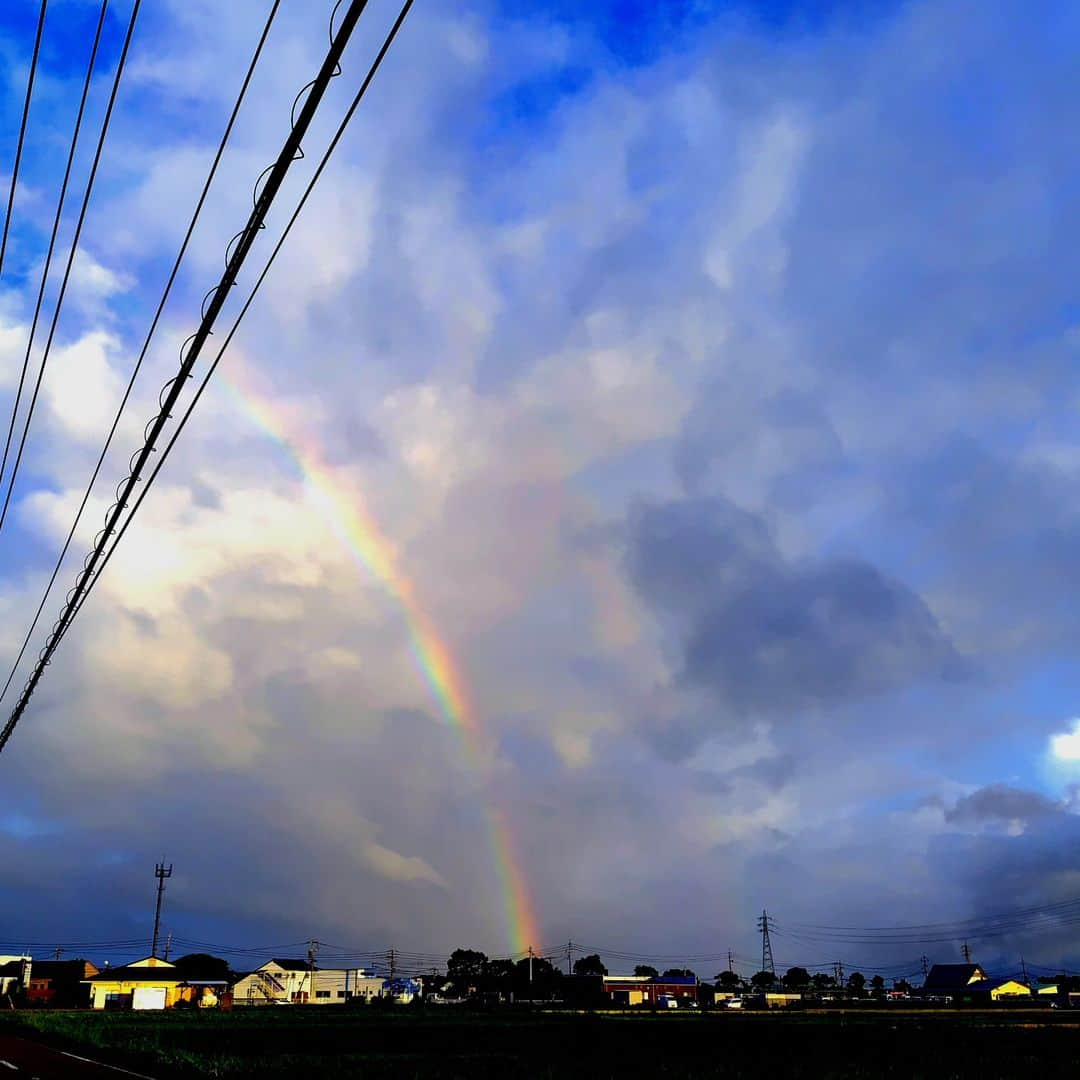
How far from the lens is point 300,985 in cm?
14750

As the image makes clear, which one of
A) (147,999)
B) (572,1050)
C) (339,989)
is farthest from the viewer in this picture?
(339,989)

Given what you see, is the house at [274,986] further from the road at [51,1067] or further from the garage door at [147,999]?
the road at [51,1067]

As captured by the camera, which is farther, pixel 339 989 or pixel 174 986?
pixel 339 989

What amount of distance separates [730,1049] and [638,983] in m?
154

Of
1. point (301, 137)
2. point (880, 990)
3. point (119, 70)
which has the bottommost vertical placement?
point (880, 990)

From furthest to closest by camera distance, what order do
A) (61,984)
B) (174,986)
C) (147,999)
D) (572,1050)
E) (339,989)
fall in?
(339,989) → (61,984) → (174,986) → (147,999) → (572,1050)

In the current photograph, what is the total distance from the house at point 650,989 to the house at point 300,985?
39.6m

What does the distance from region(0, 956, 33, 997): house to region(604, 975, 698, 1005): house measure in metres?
85.0

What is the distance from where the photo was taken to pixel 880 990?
199750 millimetres

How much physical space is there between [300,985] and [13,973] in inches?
1924

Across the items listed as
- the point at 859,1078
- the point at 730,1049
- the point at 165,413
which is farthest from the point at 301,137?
the point at 730,1049

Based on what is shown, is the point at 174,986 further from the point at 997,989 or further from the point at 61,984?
the point at 997,989

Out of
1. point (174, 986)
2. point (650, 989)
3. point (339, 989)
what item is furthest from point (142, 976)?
point (650, 989)

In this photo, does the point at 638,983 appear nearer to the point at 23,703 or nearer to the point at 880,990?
the point at 880,990
